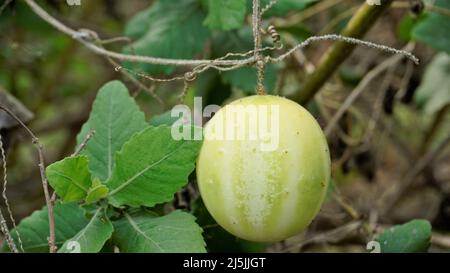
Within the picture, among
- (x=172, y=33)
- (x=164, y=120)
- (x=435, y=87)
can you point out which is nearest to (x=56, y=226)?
(x=164, y=120)

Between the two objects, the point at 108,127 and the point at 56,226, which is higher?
the point at 108,127

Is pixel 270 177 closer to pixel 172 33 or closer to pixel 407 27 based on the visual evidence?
pixel 172 33

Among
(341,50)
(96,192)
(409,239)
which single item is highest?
(341,50)

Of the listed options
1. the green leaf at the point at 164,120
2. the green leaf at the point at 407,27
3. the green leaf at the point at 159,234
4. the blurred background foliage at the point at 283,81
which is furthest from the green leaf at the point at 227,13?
the green leaf at the point at 407,27

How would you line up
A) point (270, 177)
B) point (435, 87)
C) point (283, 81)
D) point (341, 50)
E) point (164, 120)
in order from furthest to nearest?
point (435, 87), point (283, 81), point (341, 50), point (164, 120), point (270, 177)

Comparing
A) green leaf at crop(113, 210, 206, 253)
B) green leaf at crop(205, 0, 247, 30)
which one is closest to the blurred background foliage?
green leaf at crop(205, 0, 247, 30)
